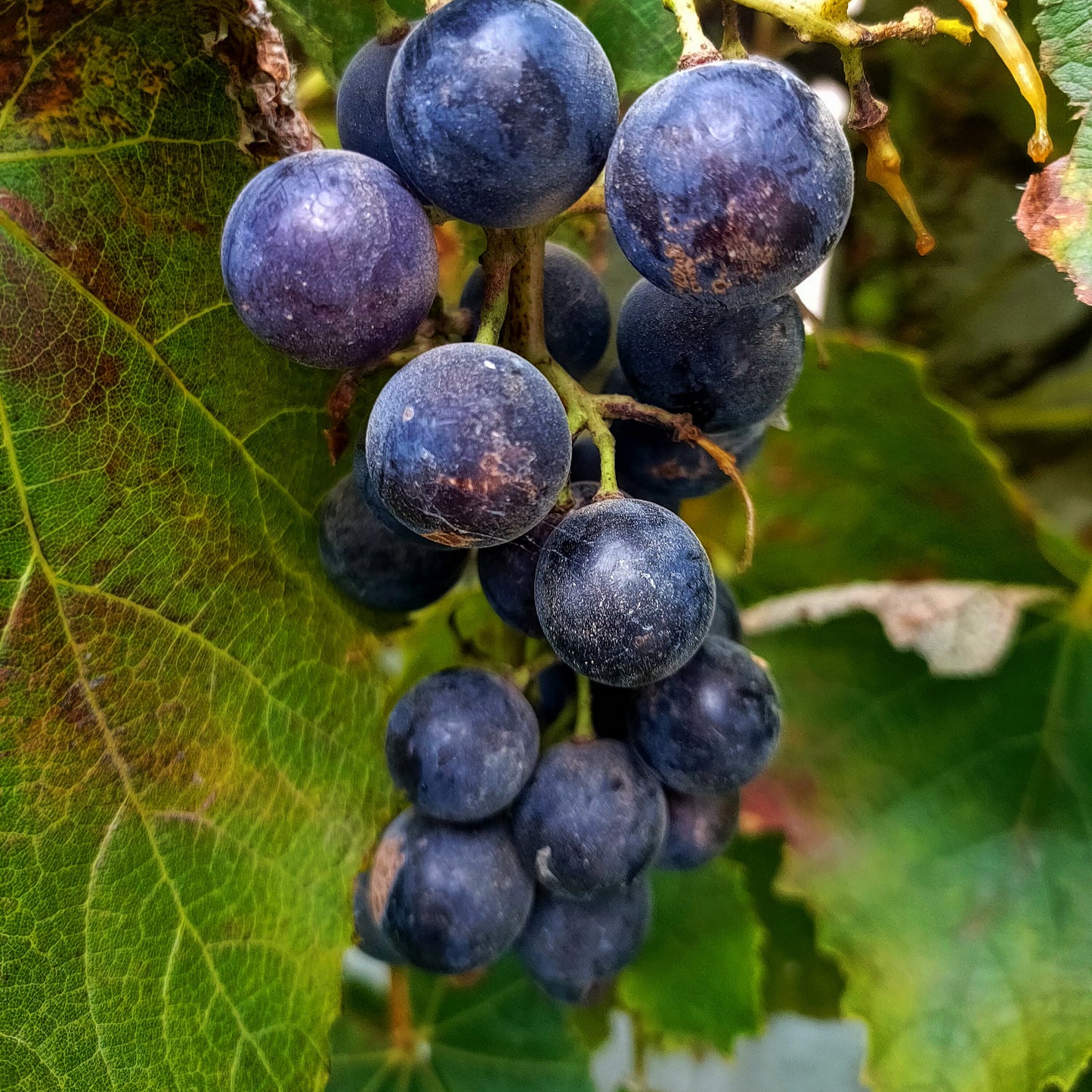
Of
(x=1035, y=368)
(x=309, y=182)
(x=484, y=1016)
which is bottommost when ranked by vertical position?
(x=484, y=1016)

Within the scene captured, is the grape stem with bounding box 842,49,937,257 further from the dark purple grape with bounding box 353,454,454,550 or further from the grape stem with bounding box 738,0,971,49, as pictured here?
the dark purple grape with bounding box 353,454,454,550

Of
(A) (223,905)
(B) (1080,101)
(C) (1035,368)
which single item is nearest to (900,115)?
(C) (1035,368)

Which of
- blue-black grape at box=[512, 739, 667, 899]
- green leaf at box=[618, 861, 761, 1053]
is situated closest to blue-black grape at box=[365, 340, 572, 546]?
blue-black grape at box=[512, 739, 667, 899]

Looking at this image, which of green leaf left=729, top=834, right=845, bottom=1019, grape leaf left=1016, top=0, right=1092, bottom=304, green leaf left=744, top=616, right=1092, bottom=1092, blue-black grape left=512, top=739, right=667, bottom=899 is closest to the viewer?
grape leaf left=1016, top=0, right=1092, bottom=304

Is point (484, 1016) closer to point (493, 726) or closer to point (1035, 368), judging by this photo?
point (493, 726)

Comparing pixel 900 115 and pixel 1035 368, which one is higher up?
pixel 900 115

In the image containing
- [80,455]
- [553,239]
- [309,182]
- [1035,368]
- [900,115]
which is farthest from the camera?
[1035,368]

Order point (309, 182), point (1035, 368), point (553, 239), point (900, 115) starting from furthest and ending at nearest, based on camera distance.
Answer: point (1035, 368) → point (900, 115) → point (553, 239) → point (309, 182)
